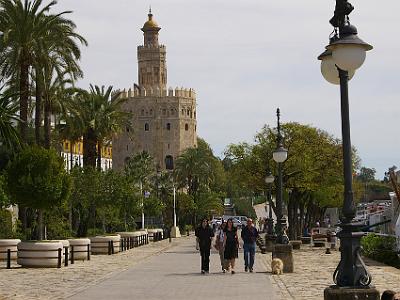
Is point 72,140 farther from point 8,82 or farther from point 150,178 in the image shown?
point 150,178

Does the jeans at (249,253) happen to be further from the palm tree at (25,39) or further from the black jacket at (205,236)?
the palm tree at (25,39)

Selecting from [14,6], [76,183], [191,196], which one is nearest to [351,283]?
[14,6]

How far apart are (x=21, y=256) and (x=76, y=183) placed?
15945 mm

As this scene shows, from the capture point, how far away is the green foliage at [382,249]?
92.3 feet

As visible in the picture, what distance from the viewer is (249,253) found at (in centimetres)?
2303

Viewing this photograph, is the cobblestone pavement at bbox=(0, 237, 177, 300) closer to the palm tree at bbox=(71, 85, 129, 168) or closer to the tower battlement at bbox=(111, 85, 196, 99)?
the palm tree at bbox=(71, 85, 129, 168)

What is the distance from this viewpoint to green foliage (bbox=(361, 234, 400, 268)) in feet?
92.3

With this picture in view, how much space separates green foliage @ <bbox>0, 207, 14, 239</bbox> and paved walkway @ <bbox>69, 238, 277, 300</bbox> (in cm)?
1176

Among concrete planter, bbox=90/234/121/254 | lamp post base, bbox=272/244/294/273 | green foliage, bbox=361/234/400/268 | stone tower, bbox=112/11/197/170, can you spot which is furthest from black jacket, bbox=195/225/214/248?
stone tower, bbox=112/11/197/170

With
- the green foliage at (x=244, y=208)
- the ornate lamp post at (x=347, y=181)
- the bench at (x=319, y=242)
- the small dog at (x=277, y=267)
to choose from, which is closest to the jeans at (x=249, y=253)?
the small dog at (x=277, y=267)

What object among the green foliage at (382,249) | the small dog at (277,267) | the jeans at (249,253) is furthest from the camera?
the green foliage at (382,249)

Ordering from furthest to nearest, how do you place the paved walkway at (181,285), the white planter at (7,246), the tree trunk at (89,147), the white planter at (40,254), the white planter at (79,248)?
1. the tree trunk at (89,147)
2. the white planter at (79,248)
3. the white planter at (7,246)
4. the white planter at (40,254)
5. the paved walkway at (181,285)

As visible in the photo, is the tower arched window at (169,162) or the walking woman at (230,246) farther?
the tower arched window at (169,162)

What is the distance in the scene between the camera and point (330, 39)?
9.97 m
